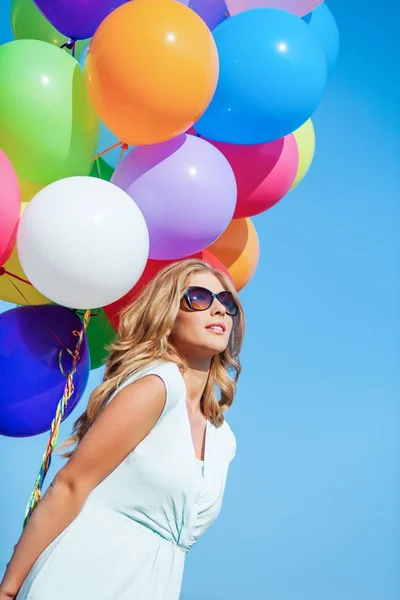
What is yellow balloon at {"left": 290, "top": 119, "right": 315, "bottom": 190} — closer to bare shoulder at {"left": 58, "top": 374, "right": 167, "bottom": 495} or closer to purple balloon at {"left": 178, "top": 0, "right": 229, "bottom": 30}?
purple balloon at {"left": 178, "top": 0, "right": 229, "bottom": 30}

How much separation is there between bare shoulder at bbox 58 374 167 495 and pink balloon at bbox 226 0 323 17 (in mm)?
1679

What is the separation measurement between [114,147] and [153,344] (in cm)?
90

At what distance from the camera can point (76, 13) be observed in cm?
268

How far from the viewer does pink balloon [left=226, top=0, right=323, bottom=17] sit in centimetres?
287

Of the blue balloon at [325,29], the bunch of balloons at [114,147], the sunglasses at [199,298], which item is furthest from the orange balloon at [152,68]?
the blue balloon at [325,29]

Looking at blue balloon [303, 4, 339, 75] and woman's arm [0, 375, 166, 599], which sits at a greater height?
blue balloon [303, 4, 339, 75]

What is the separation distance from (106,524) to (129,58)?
1.35 metres

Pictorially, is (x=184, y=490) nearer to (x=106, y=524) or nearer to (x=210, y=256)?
(x=106, y=524)

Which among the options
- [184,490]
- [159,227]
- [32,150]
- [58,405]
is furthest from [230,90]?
[184,490]

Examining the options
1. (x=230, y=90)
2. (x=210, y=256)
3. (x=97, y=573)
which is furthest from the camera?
(x=210, y=256)

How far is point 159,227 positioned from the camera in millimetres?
2525

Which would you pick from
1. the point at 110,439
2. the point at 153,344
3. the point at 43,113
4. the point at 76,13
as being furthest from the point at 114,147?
the point at 110,439

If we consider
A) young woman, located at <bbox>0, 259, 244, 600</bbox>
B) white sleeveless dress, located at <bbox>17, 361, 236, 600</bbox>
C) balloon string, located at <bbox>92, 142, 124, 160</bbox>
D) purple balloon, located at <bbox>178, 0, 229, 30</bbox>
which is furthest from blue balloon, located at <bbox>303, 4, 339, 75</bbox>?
white sleeveless dress, located at <bbox>17, 361, 236, 600</bbox>

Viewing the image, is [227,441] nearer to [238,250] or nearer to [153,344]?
[153,344]
